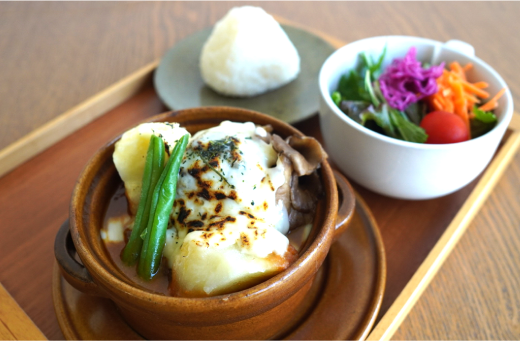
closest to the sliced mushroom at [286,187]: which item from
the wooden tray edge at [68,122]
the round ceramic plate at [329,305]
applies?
the round ceramic plate at [329,305]

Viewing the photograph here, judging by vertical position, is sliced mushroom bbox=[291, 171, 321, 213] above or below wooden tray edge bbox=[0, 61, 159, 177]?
above

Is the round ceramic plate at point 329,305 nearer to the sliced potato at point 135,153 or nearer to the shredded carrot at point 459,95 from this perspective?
the sliced potato at point 135,153

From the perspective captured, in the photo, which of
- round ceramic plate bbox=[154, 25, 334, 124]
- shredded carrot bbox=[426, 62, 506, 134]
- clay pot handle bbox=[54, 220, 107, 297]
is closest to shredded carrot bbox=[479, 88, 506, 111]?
shredded carrot bbox=[426, 62, 506, 134]

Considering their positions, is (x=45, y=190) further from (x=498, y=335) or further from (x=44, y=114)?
(x=498, y=335)

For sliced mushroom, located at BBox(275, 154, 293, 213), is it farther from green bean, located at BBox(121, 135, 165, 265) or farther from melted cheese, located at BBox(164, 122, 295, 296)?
green bean, located at BBox(121, 135, 165, 265)

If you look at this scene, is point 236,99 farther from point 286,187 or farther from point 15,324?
point 15,324

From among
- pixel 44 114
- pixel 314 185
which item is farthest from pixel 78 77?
pixel 314 185
